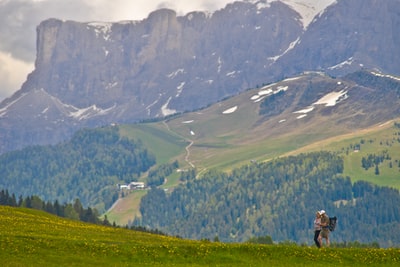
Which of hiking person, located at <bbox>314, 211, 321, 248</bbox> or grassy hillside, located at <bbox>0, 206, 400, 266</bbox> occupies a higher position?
hiking person, located at <bbox>314, 211, 321, 248</bbox>

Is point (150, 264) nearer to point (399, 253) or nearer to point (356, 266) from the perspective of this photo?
point (356, 266)

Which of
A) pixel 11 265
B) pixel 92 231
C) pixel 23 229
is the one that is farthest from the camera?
pixel 92 231

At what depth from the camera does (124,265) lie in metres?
68.3

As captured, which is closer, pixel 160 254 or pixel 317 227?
pixel 160 254

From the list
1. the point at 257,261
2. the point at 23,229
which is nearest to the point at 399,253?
the point at 257,261

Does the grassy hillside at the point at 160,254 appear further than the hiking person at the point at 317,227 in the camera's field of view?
No

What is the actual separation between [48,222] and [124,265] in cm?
3017

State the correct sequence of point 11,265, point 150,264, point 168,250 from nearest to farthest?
point 11,265 < point 150,264 < point 168,250

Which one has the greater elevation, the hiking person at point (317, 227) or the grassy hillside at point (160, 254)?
the hiking person at point (317, 227)

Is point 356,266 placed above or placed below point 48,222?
below

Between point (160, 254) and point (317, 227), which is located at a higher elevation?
point (317, 227)

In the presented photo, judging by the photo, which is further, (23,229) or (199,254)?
(23,229)

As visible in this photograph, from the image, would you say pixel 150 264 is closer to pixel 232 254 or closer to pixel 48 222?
pixel 232 254

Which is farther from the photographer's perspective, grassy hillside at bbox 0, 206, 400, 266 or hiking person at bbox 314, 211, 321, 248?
hiking person at bbox 314, 211, 321, 248
